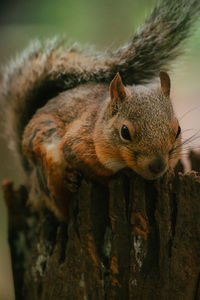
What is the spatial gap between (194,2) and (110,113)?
26.7 inches

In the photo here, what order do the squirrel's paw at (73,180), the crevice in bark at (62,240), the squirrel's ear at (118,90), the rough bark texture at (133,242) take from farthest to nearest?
the crevice in bark at (62,240) < the squirrel's paw at (73,180) < the squirrel's ear at (118,90) < the rough bark texture at (133,242)

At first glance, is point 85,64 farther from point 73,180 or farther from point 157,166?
point 157,166

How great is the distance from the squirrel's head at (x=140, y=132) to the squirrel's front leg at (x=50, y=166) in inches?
9.5

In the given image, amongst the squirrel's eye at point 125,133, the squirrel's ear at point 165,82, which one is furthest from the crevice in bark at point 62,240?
the squirrel's ear at point 165,82

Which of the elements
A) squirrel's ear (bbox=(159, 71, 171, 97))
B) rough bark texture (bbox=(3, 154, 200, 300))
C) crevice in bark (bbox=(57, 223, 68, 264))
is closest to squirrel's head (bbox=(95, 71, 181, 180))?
squirrel's ear (bbox=(159, 71, 171, 97))

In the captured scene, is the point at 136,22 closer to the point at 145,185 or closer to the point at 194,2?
the point at 194,2

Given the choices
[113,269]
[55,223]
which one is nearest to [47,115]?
[55,223]

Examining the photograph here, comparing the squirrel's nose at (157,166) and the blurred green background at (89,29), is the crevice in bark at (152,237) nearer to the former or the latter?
the squirrel's nose at (157,166)

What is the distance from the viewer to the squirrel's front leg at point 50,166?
157 cm

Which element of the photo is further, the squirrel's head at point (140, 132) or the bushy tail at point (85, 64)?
the bushy tail at point (85, 64)

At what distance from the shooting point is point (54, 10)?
238 cm

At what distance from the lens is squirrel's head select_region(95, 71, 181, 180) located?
1159 millimetres

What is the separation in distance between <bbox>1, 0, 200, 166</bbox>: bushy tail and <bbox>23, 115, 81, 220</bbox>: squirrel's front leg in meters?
0.31

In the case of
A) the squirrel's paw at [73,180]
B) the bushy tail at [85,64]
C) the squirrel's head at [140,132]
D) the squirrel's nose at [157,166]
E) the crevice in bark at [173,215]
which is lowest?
the crevice in bark at [173,215]
